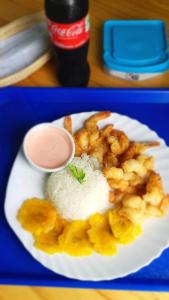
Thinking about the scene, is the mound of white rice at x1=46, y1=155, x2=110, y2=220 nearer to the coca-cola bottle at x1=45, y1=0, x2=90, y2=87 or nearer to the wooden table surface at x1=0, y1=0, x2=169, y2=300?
the wooden table surface at x1=0, y1=0, x2=169, y2=300

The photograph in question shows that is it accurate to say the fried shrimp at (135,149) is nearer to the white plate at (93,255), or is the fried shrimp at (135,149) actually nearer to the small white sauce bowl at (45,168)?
the white plate at (93,255)

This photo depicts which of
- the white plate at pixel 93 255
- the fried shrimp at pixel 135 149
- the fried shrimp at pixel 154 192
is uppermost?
the fried shrimp at pixel 135 149

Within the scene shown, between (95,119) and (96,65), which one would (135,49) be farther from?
(95,119)

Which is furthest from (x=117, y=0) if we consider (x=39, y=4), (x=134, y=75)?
(x=134, y=75)

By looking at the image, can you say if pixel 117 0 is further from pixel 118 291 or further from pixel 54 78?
pixel 118 291

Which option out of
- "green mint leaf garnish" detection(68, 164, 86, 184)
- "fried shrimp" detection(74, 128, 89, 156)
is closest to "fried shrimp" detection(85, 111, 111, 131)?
"fried shrimp" detection(74, 128, 89, 156)

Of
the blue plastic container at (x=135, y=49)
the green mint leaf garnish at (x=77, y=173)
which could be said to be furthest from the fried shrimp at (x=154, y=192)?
the blue plastic container at (x=135, y=49)
